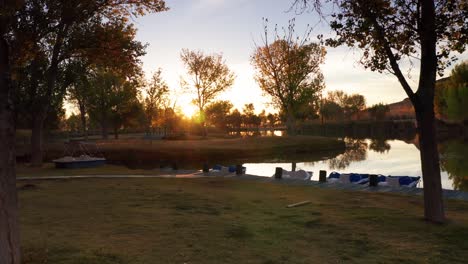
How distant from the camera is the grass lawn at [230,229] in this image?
29.0ft

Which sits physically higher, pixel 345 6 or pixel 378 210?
pixel 345 6

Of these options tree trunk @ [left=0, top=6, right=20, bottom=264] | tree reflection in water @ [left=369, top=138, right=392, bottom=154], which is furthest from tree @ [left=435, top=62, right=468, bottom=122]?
tree trunk @ [left=0, top=6, right=20, bottom=264]

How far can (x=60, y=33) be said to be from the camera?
84.1ft

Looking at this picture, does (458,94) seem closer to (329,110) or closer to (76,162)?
(76,162)

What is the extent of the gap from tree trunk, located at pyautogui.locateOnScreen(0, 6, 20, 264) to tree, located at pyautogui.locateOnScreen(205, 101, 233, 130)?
349 feet

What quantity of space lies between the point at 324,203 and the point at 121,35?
18.0 m

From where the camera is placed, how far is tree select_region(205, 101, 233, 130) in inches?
4889

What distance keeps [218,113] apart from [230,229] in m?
122

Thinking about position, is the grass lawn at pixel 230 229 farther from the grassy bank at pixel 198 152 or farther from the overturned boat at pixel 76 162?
the grassy bank at pixel 198 152

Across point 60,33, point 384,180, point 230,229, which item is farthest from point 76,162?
point 230,229

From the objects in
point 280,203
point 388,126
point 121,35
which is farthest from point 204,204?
point 388,126

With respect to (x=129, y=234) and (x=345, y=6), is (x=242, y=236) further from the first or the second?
(x=345, y=6)

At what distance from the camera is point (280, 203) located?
16.3 m

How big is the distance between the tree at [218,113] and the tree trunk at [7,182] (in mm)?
106362
